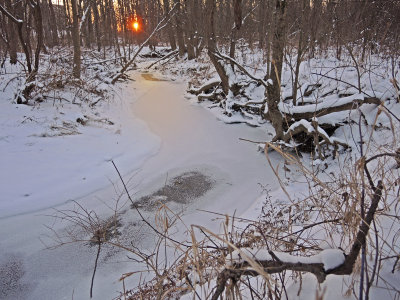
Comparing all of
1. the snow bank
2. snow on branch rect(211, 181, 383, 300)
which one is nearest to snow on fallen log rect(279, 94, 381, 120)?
the snow bank

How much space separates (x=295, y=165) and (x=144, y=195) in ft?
7.41

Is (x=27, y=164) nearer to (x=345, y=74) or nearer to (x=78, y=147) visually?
(x=78, y=147)

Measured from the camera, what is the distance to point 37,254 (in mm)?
2680

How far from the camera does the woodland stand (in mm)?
1004

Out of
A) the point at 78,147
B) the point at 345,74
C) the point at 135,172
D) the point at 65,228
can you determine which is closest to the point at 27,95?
the point at 78,147

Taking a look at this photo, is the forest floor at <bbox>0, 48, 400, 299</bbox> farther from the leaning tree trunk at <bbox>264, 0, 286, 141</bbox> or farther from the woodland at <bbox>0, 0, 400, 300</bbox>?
the leaning tree trunk at <bbox>264, 0, 286, 141</bbox>

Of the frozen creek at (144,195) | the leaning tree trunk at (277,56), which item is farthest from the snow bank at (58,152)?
the leaning tree trunk at (277,56)

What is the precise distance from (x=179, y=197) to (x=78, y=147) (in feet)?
6.73

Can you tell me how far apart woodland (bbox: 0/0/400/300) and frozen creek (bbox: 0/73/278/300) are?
16cm

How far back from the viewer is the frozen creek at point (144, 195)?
7.79ft

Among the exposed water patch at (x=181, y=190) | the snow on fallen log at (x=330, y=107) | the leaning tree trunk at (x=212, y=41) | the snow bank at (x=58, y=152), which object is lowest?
the exposed water patch at (x=181, y=190)

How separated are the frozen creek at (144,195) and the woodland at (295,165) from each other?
0.16m

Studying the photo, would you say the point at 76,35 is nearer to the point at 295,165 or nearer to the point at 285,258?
the point at 295,165

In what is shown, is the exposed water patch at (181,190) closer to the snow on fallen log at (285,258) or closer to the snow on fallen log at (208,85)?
the snow on fallen log at (285,258)
